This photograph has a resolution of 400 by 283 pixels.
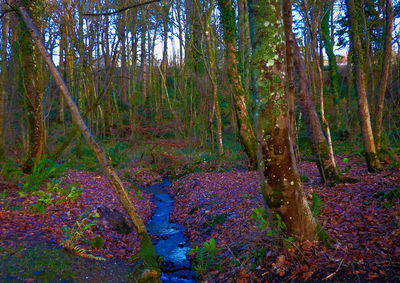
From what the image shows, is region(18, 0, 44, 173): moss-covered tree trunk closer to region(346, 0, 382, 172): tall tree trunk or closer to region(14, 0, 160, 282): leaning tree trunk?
region(14, 0, 160, 282): leaning tree trunk

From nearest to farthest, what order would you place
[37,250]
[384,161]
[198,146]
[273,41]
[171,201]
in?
[273,41] → [37,250] → [384,161] → [171,201] → [198,146]

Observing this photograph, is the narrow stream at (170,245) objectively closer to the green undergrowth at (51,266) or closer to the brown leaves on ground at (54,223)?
the brown leaves on ground at (54,223)

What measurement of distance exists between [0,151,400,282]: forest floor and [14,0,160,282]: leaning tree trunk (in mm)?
372

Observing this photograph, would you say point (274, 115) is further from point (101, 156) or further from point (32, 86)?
point (32, 86)

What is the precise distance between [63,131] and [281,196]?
22.4 m

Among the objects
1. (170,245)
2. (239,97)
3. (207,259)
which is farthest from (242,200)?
(239,97)

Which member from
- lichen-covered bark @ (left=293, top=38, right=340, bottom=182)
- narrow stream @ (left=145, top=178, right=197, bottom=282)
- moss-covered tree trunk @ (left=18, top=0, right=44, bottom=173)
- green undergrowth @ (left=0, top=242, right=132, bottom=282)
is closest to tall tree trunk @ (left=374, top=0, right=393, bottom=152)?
lichen-covered bark @ (left=293, top=38, right=340, bottom=182)

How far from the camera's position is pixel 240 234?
5.39 metres

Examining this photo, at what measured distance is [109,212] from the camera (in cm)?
700

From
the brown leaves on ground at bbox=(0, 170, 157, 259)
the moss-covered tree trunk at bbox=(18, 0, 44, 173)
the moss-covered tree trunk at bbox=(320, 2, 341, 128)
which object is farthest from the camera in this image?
the moss-covered tree trunk at bbox=(320, 2, 341, 128)

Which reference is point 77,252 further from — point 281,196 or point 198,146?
point 198,146

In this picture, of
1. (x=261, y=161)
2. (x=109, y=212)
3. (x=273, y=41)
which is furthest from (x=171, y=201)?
(x=273, y=41)

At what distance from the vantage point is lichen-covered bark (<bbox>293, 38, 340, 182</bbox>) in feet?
20.6

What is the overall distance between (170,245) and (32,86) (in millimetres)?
6878
